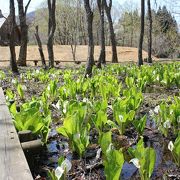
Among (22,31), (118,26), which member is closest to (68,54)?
(22,31)

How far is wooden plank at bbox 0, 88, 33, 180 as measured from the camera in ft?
6.08

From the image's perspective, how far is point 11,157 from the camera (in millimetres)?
2127

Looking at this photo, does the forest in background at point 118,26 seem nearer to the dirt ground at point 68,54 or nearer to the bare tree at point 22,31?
the dirt ground at point 68,54

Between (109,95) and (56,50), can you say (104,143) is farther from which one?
(56,50)

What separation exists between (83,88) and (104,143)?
10.9 feet

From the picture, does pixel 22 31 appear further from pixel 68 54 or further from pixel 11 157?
pixel 68 54

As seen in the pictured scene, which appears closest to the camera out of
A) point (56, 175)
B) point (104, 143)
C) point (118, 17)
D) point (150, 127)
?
point (56, 175)

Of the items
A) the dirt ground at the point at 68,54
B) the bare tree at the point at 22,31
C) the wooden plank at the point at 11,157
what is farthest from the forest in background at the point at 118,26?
the wooden plank at the point at 11,157

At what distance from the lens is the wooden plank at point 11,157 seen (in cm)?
185

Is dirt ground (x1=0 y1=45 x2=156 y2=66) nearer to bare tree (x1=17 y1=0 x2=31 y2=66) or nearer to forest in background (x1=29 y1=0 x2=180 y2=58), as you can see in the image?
forest in background (x1=29 y1=0 x2=180 y2=58)

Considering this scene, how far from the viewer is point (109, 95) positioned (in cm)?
569

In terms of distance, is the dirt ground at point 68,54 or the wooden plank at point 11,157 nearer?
the wooden plank at point 11,157

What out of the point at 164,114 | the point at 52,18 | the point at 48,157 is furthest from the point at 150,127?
the point at 52,18

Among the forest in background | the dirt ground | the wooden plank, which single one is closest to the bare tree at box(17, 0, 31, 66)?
the forest in background
